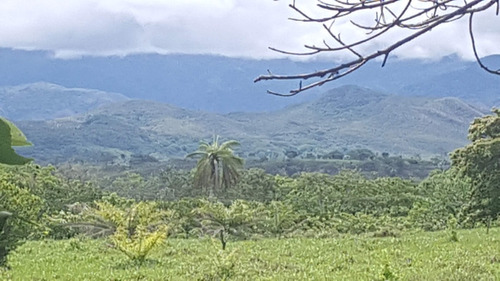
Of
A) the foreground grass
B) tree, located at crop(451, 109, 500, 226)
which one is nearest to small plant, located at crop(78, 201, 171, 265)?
the foreground grass

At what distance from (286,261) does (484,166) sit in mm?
6960

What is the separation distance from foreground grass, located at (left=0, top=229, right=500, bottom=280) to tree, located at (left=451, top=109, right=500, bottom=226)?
30.4 inches

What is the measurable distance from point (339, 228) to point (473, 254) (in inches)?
430

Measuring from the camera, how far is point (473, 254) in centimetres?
1359

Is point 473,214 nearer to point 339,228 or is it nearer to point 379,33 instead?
point 339,228

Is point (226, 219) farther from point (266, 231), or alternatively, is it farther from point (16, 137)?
point (16, 137)

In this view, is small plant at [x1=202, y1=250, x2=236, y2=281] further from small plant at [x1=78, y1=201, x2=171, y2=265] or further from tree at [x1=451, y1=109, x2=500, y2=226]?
tree at [x1=451, y1=109, x2=500, y2=226]

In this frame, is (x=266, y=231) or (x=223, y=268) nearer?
(x=223, y=268)

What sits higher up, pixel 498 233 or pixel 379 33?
pixel 379 33

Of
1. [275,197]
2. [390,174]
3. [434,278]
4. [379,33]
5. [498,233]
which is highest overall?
[379,33]

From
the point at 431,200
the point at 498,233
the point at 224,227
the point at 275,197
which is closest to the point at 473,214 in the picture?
the point at 498,233

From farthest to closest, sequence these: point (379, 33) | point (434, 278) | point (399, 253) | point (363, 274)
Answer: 1. point (399, 253)
2. point (363, 274)
3. point (434, 278)
4. point (379, 33)

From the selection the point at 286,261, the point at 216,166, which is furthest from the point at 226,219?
the point at 216,166

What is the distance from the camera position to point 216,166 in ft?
112
